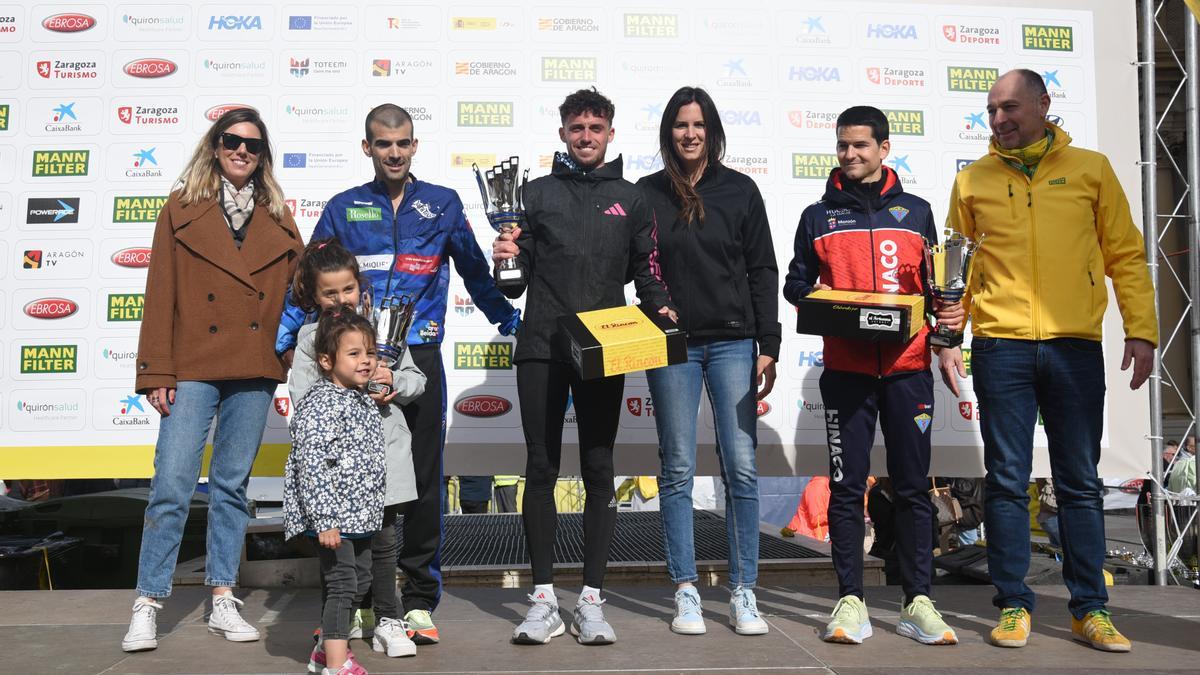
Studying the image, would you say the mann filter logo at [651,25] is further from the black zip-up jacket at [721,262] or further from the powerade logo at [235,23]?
the powerade logo at [235,23]

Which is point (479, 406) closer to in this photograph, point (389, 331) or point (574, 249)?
point (574, 249)

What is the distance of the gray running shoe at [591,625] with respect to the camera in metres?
Result: 3.29

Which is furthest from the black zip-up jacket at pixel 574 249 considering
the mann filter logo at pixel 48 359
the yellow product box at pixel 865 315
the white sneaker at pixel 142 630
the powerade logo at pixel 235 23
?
the mann filter logo at pixel 48 359

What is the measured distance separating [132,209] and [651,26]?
297 cm

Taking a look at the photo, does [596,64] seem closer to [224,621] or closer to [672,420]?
[672,420]

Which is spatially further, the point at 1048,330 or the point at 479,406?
the point at 479,406

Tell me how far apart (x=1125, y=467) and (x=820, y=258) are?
109 inches

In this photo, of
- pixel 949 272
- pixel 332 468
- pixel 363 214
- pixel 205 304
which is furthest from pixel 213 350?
pixel 949 272

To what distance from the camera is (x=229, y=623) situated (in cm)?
347

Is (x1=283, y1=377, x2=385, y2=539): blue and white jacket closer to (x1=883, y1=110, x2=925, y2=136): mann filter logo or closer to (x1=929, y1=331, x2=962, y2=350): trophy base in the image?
(x1=929, y1=331, x2=962, y2=350): trophy base

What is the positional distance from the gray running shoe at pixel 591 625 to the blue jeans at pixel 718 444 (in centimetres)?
35

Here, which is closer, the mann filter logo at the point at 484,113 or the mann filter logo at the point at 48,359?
the mann filter logo at the point at 48,359

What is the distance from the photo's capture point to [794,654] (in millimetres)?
3213

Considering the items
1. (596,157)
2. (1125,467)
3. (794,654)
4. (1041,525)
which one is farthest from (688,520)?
(1041,525)
